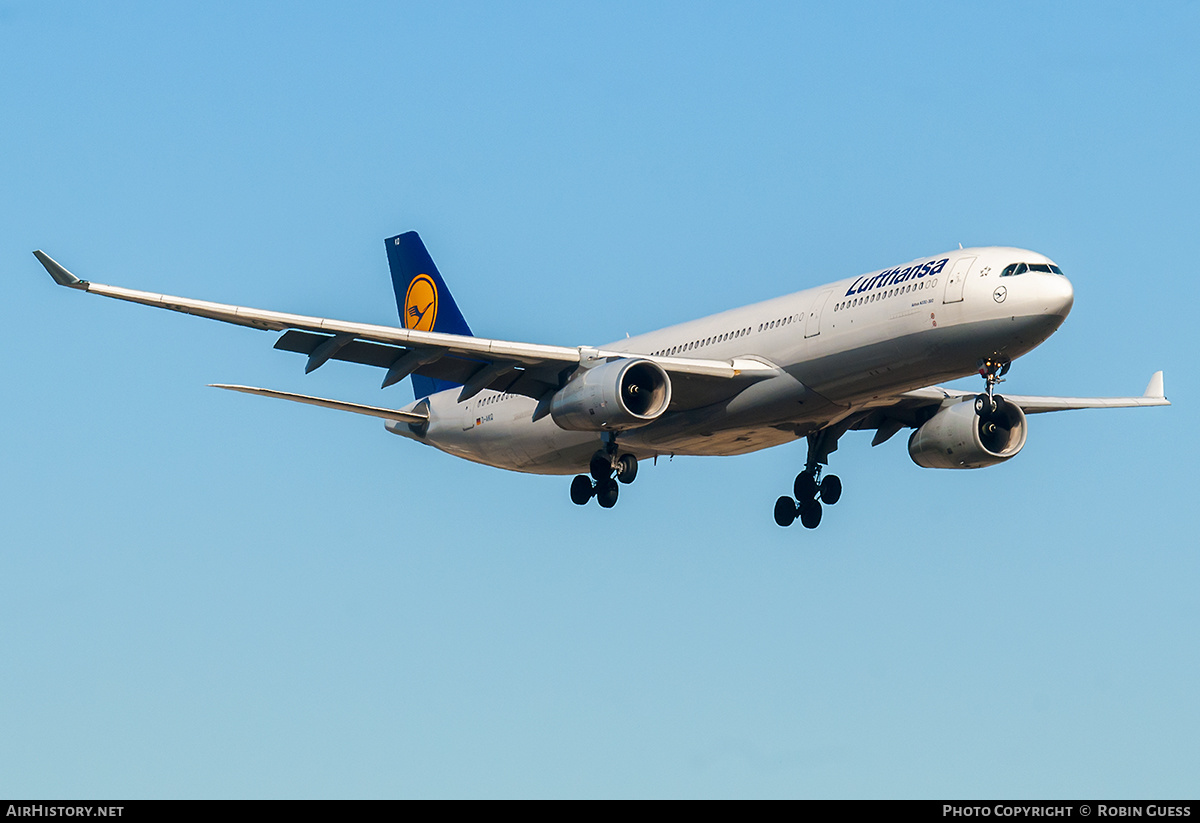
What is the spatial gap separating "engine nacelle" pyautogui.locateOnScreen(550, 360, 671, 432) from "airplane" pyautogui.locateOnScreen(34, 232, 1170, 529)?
0.04 m

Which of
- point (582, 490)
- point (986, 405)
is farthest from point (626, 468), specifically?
point (986, 405)

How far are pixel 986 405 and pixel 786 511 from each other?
8.07 meters

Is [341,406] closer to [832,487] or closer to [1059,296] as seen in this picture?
[832,487]

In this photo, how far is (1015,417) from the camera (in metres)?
35.8

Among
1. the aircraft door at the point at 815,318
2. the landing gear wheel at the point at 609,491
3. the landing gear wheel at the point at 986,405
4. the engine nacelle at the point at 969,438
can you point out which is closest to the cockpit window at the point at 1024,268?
the landing gear wheel at the point at 986,405

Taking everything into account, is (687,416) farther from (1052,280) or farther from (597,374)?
(1052,280)

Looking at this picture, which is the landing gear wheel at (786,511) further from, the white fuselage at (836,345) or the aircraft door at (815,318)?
the aircraft door at (815,318)
